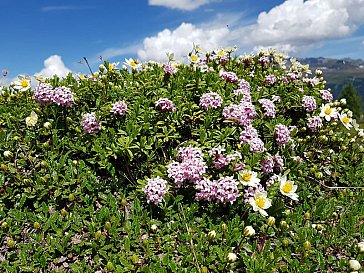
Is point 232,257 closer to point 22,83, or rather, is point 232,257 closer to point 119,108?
point 119,108

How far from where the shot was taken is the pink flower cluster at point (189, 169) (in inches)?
148

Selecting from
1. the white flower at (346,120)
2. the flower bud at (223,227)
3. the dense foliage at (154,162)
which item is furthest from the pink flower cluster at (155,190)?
the white flower at (346,120)

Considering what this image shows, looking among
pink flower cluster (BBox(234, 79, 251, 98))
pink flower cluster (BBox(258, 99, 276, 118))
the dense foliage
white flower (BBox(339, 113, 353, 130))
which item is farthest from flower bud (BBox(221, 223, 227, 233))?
white flower (BBox(339, 113, 353, 130))

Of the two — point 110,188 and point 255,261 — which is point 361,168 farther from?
point 110,188

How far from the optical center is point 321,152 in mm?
5387

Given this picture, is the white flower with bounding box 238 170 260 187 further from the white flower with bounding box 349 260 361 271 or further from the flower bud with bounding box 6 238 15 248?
the flower bud with bounding box 6 238 15 248

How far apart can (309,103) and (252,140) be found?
153cm

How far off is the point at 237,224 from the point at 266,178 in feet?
3.15

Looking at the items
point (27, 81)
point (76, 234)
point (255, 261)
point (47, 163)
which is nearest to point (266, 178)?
point (255, 261)

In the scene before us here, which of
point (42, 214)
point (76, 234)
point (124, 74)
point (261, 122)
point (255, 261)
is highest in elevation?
point (124, 74)

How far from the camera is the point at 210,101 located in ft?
15.0

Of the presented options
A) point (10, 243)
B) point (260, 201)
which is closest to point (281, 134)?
point (260, 201)

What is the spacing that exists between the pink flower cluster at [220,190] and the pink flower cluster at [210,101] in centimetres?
115

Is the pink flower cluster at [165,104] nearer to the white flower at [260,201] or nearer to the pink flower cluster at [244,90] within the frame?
the pink flower cluster at [244,90]
